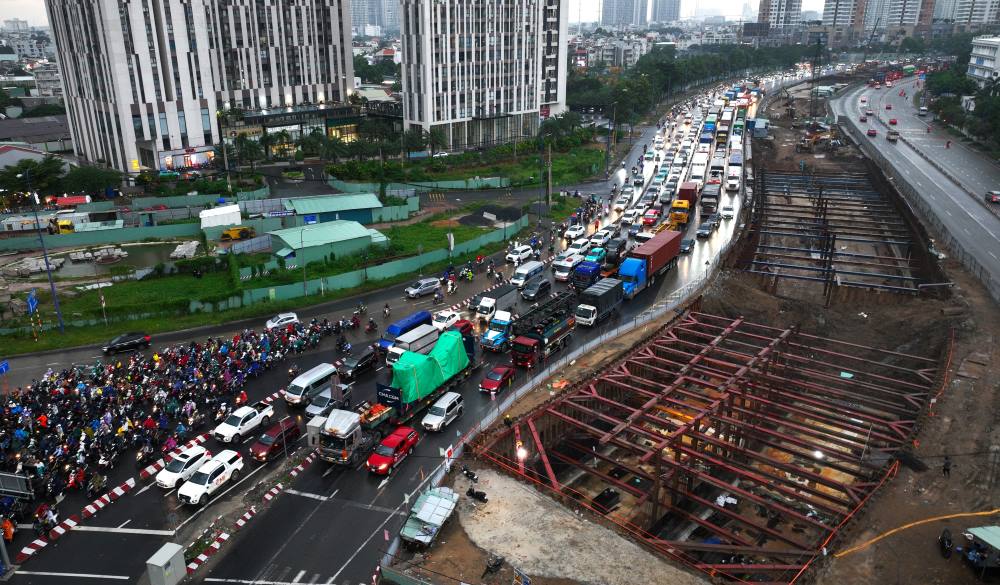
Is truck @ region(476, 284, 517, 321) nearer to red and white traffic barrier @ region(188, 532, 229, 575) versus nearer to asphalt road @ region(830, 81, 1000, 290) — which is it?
red and white traffic barrier @ region(188, 532, 229, 575)

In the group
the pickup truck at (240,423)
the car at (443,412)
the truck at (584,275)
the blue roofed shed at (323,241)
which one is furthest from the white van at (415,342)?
the blue roofed shed at (323,241)

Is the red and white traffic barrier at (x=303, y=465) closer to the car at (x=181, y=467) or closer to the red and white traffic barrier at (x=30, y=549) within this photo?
the car at (x=181, y=467)

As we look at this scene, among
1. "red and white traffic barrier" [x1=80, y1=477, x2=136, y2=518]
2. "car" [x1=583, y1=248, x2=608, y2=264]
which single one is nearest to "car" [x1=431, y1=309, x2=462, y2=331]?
"car" [x1=583, y1=248, x2=608, y2=264]

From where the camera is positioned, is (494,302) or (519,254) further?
(519,254)

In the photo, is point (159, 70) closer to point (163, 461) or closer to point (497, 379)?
point (163, 461)

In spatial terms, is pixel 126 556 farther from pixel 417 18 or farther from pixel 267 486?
pixel 417 18

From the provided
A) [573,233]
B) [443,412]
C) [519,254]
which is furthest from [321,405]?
[573,233]
